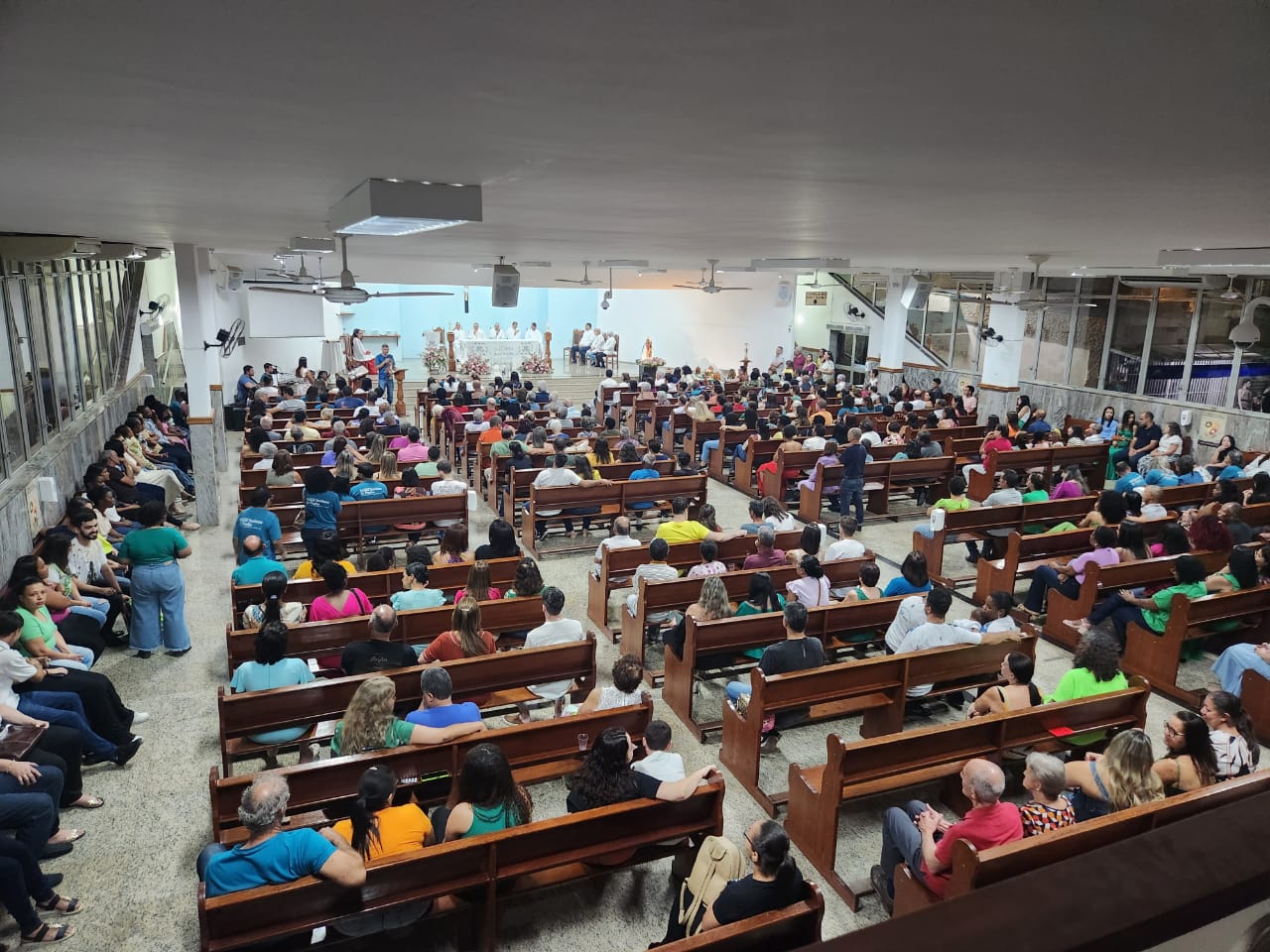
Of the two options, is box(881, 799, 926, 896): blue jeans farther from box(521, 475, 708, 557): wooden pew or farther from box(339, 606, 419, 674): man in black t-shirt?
box(521, 475, 708, 557): wooden pew

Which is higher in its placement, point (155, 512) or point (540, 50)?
point (540, 50)

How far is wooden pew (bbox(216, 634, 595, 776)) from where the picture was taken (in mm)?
4418

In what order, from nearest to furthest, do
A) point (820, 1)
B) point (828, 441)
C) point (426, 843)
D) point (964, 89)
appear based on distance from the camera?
point (820, 1), point (964, 89), point (426, 843), point (828, 441)

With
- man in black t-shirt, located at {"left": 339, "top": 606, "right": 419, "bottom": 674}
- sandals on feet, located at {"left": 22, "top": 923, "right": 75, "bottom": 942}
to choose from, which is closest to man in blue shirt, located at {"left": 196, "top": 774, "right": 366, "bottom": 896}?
sandals on feet, located at {"left": 22, "top": 923, "right": 75, "bottom": 942}

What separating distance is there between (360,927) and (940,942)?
2944 mm

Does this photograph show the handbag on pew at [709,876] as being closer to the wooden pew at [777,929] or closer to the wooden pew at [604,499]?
the wooden pew at [777,929]

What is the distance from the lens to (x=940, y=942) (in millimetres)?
988

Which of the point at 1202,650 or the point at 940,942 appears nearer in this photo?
the point at 940,942

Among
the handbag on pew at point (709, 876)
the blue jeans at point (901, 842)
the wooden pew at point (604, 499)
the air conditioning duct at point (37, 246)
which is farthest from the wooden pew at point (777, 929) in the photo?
the air conditioning duct at point (37, 246)

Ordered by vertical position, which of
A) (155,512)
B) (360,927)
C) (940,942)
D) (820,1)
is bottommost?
(360,927)

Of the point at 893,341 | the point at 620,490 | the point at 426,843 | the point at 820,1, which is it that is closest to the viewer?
the point at 820,1

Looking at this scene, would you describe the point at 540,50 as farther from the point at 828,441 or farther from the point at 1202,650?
the point at 828,441

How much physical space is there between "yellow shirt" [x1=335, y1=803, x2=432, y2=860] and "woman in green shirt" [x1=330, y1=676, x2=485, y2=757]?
0.49m

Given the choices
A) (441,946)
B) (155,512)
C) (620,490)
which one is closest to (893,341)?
(620,490)
